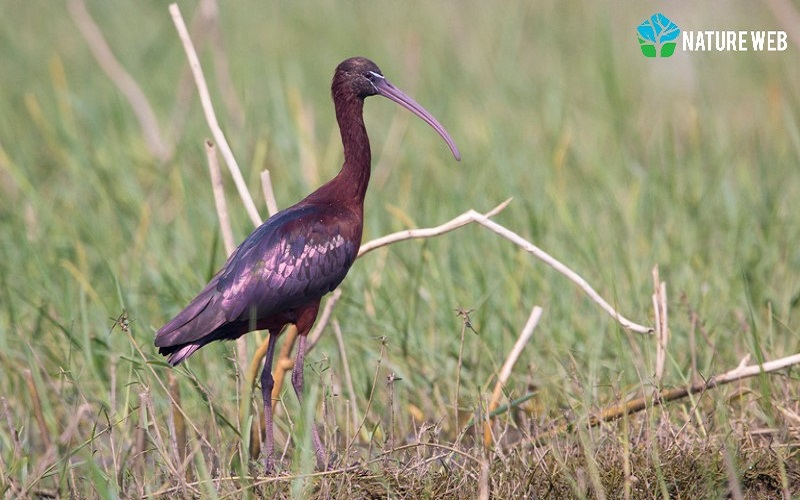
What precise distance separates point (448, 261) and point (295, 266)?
186 centimetres

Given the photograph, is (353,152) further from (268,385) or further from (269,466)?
(269,466)

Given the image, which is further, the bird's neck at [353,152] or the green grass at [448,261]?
the bird's neck at [353,152]

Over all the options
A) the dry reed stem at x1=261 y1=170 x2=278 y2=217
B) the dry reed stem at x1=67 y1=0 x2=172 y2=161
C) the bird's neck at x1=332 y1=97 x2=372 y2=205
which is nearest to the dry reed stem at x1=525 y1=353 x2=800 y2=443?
the bird's neck at x1=332 y1=97 x2=372 y2=205

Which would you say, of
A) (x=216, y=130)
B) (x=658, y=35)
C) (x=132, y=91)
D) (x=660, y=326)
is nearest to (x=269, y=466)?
(x=216, y=130)

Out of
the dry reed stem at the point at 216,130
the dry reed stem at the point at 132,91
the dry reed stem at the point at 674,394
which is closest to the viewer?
the dry reed stem at the point at 674,394

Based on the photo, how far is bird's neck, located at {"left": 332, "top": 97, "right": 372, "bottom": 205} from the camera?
4203 mm

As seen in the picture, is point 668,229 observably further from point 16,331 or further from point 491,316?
point 16,331

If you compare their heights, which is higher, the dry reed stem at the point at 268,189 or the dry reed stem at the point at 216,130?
the dry reed stem at the point at 216,130

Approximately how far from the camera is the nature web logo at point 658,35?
26.1ft

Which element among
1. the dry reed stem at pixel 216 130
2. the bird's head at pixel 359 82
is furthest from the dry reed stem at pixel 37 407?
the bird's head at pixel 359 82

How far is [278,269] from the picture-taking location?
13.3ft

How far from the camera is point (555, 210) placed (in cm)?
631

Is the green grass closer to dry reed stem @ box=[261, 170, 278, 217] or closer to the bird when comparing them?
the bird

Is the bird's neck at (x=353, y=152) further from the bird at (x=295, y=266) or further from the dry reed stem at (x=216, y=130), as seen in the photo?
the dry reed stem at (x=216, y=130)
